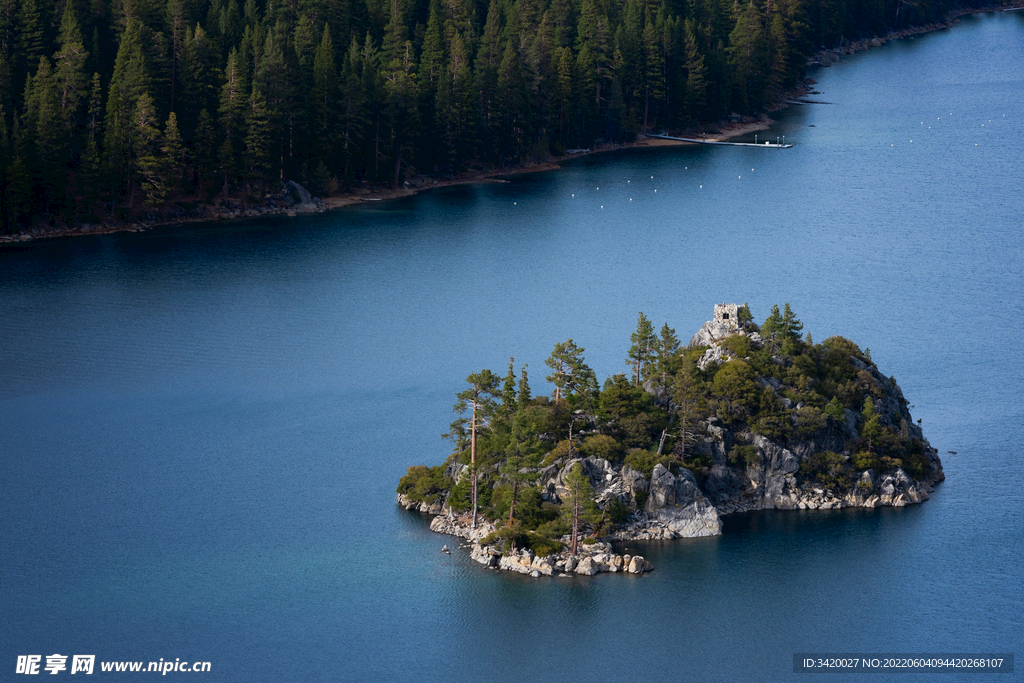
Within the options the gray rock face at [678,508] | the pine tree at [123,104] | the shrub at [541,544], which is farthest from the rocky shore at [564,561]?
the pine tree at [123,104]

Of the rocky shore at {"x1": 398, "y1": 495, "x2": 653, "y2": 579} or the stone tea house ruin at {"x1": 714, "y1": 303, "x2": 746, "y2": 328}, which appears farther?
the stone tea house ruin at {"x1": 714, "y1": 303, "x2": 746, "y2": 328}

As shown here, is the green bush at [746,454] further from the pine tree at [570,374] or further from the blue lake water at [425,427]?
the pine tree at [570,374]

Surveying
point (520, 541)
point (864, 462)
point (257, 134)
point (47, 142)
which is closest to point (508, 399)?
point (520, 541)

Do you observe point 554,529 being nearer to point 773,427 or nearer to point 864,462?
point 773,427

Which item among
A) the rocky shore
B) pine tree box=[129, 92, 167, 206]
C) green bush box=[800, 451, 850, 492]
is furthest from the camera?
pine tree box=[129, 92, 167, 206]

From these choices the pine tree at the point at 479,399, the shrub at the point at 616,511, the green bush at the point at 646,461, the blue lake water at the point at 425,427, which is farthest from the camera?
the pine tree at the point at 479,399

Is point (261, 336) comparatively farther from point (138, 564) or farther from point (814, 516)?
point (814, 516)

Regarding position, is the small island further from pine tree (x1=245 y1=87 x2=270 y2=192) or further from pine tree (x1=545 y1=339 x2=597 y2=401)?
pine tree (x1=245 y1=87 x2=270 y2=192)

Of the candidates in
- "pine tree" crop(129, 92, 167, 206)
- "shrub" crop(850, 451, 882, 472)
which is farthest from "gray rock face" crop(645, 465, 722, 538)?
"pine tree" crop(129, 92, 167, 206)
